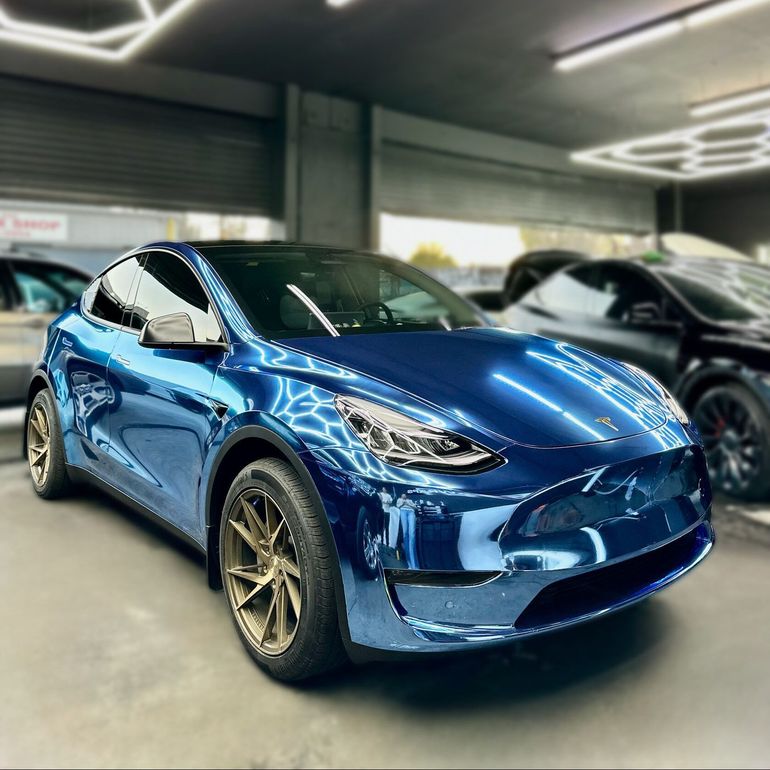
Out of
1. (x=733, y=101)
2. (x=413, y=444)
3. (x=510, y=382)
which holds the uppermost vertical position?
(x=733, y=101)

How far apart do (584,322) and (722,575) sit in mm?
2726

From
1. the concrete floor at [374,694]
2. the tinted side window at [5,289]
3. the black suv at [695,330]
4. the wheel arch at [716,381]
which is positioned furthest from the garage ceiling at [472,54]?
the concrete floor at [374,694]

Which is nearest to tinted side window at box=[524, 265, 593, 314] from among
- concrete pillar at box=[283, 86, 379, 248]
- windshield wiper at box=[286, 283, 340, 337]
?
windshield wiper at box=[286, 283, 340, 337]

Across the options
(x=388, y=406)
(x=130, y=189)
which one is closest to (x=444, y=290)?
(x=388, y=406)

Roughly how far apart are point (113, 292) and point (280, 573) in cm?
195

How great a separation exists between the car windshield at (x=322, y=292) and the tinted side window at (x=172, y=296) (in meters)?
0.12

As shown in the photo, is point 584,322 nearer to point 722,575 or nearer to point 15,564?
point 722,575

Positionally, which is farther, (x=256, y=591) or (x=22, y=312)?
(x=22, y=312)

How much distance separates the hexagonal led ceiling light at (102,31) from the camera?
7.95 meters

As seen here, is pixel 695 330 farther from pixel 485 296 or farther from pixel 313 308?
pixel 485 296

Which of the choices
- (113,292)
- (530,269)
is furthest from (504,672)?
(530,269)

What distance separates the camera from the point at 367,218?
12.2 meters

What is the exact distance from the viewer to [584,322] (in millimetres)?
5684

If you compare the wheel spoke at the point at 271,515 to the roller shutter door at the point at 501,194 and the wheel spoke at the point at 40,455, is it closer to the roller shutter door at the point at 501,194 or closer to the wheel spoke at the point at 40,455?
the wheel spoke at the point at 40,455
